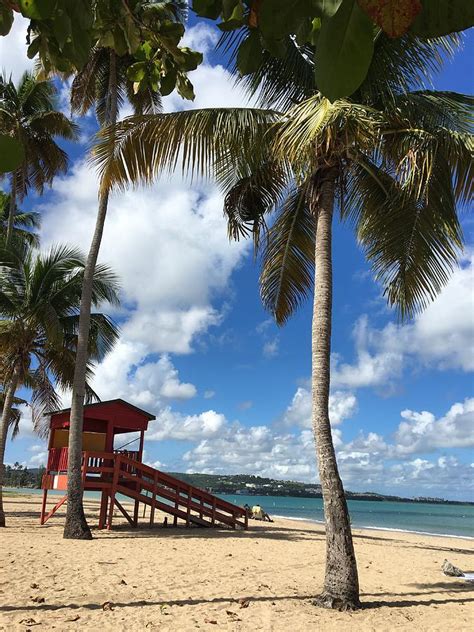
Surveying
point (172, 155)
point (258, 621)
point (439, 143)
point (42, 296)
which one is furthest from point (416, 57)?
point (42, 296)

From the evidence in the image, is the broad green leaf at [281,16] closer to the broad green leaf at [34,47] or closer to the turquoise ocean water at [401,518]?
the broad green leaf at [34,47]

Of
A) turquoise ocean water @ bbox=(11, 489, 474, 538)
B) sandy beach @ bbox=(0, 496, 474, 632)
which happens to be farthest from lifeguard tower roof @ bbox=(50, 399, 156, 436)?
turquoise ocean water @ bbox=(11, 489, 474, 538)

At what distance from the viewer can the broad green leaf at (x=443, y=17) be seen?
964mm

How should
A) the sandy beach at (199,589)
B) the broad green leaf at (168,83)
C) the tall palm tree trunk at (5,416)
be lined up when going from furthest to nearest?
the tall palm tree trunk at (5,416)
the sandy beach at (199,589)
the broad green leaf at (168,83)

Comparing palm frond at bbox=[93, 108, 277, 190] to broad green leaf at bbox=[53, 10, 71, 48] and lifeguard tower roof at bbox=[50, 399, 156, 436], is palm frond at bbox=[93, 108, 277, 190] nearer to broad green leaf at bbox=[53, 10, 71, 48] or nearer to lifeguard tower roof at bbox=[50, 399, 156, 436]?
broad green leaf at bbox=[53, 10, 71, 48]

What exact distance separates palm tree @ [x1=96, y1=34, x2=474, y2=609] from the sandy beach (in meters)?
0.78

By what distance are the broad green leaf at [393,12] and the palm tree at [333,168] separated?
639cm

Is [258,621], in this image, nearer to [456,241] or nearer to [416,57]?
[456,241]

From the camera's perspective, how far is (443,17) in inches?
38.6

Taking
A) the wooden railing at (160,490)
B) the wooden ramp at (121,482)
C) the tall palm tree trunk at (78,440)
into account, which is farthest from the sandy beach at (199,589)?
the wooden railing at (160,490)

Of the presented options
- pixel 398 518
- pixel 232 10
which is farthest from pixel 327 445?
pixel 398 518

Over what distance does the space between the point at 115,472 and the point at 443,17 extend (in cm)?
1675

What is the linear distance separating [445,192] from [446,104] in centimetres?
136

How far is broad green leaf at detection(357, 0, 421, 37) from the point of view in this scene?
0.90 meters
